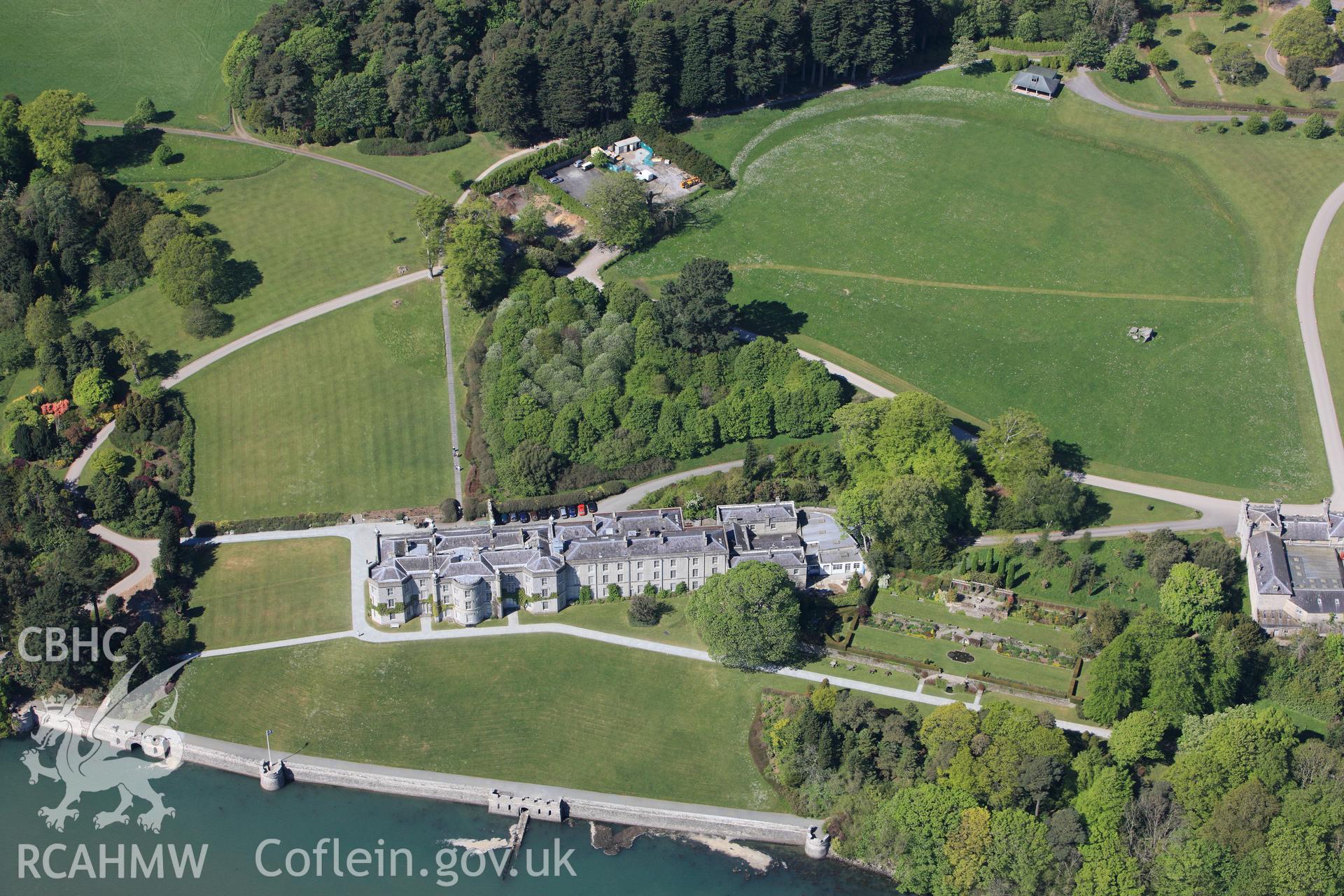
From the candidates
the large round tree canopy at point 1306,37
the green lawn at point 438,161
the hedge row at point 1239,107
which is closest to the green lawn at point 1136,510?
the hedge row at point 1239,107

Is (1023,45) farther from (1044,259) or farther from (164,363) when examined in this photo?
(164,363)

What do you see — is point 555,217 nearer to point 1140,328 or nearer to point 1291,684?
point 1140,328

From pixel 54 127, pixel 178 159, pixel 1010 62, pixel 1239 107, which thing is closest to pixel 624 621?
pixel 178 159

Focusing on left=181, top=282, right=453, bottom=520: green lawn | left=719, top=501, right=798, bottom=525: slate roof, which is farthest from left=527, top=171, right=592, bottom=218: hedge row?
left=719, top=501, right=798, bottom=525: slate roof

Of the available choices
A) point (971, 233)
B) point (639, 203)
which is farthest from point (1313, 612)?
point (639, 203)

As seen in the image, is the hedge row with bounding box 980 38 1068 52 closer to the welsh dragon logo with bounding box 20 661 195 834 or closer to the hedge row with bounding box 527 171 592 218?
the hedge row with bounding box 527 171 592 218
